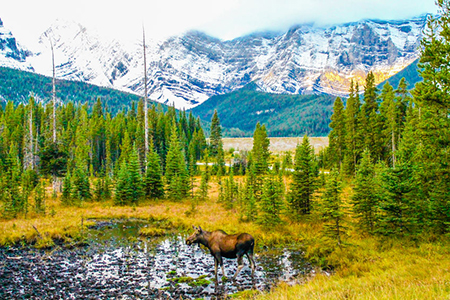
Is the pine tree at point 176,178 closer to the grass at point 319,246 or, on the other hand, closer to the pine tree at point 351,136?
the grass at point 319,246

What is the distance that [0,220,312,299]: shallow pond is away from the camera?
1160 centimetres

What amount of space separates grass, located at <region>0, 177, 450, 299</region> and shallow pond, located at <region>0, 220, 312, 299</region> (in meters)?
1.45

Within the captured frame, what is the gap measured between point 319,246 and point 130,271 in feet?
32.7

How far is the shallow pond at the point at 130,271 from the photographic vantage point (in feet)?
38.0

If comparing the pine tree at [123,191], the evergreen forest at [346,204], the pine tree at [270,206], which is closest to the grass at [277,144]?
the evergreen forest at [346,204]

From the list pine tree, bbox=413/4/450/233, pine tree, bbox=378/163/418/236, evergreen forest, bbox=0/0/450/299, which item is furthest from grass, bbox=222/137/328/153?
pine tree, bbox=413/4/450/233

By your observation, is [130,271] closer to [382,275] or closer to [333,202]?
[382,275]

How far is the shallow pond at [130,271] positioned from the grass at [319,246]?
1.45 m

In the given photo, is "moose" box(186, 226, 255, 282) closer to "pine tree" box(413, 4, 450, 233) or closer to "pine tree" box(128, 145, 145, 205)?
"pine tree" box(413, 4, 450, 233)

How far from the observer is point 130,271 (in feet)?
45.5

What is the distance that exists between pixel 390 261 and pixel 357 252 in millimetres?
2343

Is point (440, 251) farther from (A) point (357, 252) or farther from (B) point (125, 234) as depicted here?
(B) point (125, 234)

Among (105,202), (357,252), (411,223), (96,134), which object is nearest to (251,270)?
(357,252)

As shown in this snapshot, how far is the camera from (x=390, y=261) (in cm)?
1295
